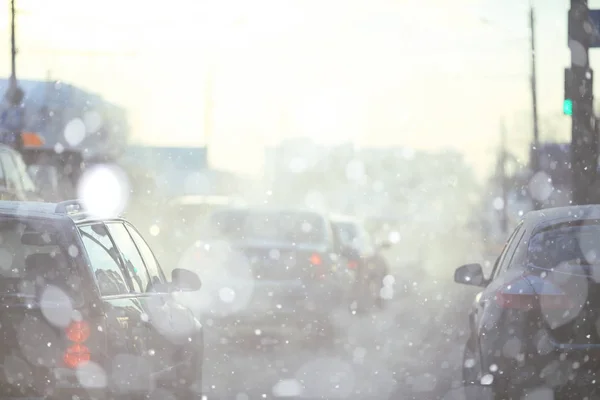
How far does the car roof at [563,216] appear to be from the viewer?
7.68m

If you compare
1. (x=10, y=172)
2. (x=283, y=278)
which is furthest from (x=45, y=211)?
(x=10, y=172)

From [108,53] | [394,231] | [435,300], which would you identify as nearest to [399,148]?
[394,231]

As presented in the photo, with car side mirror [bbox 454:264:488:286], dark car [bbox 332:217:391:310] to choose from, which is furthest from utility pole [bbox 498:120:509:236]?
car side mirror [bbox 454:264:488:286]

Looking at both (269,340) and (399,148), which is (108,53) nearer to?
(269,340)

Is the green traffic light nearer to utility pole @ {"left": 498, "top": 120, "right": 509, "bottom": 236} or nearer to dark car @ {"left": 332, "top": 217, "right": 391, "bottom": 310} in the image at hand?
dark car @ {"left": 332, "top": 217, "right": 391, "bottom": 310}

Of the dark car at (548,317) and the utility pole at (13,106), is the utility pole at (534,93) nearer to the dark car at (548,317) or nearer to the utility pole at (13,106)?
the utility pole at (13,106)

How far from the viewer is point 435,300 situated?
23938 millimetres

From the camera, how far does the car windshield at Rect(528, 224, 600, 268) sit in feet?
24.4

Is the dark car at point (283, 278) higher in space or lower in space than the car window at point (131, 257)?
lower

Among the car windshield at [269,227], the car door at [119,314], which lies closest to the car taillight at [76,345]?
the car door at [119,314]

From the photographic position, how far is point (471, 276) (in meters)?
9.59

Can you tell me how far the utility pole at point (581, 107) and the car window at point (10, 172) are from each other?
782 cm

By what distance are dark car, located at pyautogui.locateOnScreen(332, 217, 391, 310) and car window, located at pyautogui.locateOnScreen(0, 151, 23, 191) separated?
451 centimetres

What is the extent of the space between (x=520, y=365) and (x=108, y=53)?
30974mm
